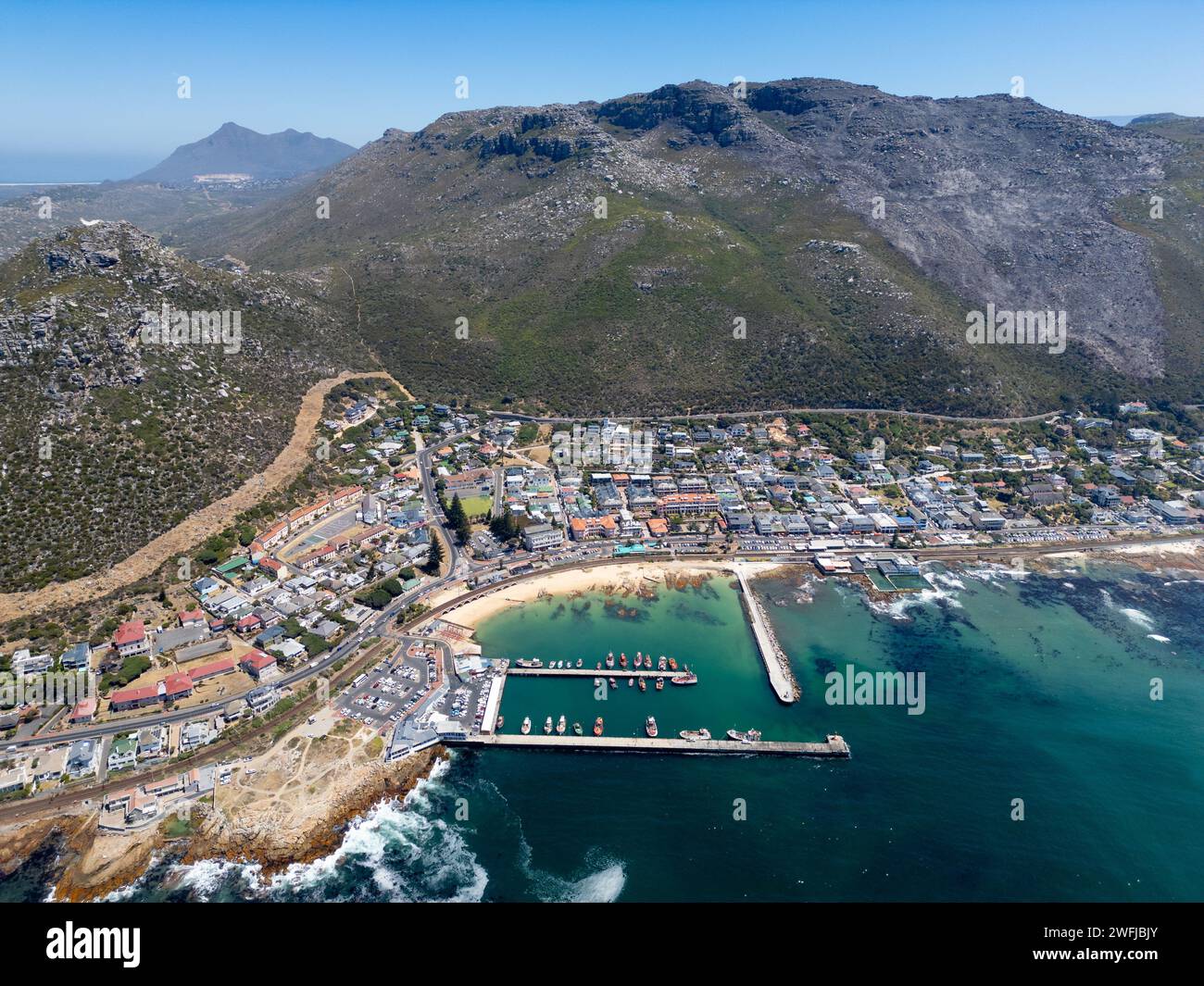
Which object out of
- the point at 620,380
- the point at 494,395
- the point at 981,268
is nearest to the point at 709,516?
the point at 620,380

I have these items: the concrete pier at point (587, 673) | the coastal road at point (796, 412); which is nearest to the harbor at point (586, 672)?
the concrete pier at point (587, 673)

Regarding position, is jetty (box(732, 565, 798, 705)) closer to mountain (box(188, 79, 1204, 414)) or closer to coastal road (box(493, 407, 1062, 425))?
coastal road (box(493, 407, 1062, 425))

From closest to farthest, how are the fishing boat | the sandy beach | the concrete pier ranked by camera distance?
the fishing boat, the concrete pier, the sandy beach

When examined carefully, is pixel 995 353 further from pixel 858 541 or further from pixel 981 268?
pixel 858 541

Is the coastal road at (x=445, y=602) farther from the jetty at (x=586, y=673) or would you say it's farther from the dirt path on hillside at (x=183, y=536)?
the dirt path on hillside at (x=183, y=536)

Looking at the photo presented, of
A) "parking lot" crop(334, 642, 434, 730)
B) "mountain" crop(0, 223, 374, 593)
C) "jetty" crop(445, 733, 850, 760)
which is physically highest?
"mountain" crop(0, 223, 374, 593)

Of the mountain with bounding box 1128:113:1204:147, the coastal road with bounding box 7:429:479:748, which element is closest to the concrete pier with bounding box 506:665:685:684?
the coastal road with bounding box 7:429:479:748

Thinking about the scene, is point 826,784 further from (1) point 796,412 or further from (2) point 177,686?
(1) point 796,412
